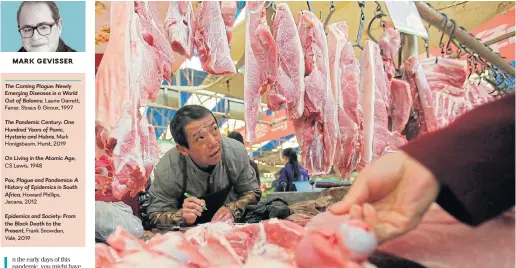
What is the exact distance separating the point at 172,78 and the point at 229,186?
614 millimetres

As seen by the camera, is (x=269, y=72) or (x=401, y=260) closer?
(x=401, y=260)

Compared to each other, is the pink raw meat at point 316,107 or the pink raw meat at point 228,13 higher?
the pink raw meat at point 228,13

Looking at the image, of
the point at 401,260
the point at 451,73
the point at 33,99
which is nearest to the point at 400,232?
the point at 401,260

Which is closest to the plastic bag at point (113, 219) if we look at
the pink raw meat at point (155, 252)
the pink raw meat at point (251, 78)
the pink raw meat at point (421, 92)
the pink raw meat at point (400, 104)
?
the pink raw meat at point (155, 252)

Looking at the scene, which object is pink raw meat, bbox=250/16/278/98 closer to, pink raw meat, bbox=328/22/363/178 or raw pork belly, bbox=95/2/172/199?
pink raw meat, bbox=328/22/363/178

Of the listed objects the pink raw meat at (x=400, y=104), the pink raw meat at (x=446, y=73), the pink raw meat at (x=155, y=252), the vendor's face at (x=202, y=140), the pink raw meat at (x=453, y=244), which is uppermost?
the pink raw meat at (x=446, y=73)

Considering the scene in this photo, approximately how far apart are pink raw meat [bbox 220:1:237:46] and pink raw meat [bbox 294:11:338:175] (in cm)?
35

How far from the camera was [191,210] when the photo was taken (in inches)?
91.7

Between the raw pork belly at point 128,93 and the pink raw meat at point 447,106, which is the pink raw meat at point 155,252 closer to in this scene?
the raw pork belly at point 128,93

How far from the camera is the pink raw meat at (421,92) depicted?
98.7 inches

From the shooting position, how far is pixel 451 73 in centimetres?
253

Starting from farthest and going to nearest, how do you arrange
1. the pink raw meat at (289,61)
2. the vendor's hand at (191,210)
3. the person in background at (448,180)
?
the pink raw meat at (289,61) < the vendor's hand at (191,210) < the person in background at (448,180)

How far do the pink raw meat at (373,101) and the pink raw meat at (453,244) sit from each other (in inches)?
17.5

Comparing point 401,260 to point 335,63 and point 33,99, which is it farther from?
point 33,99
